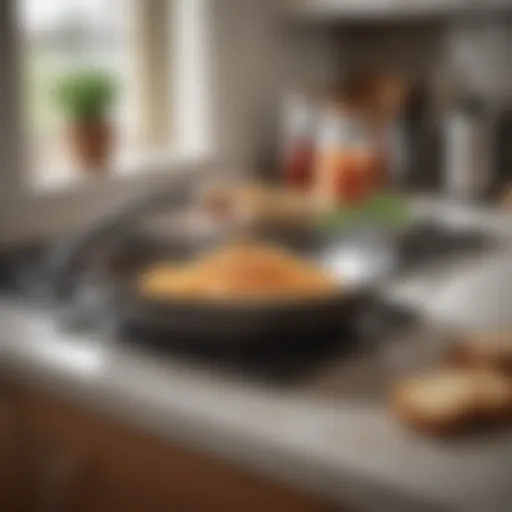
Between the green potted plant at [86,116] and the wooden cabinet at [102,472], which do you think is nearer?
the wooden cabinet at [102,472]

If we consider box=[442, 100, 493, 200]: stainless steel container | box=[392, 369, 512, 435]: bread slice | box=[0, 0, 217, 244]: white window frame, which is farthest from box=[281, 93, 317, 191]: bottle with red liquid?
box=[392, 369, 512, 435]: bread slice

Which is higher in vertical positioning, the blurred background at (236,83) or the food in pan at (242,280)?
the blurred background at (236,83)

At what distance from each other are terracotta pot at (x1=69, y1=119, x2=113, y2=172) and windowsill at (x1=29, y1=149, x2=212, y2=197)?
2 centimetres

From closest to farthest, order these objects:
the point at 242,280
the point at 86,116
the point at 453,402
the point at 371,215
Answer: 1. the point at 453,402
2. the point at 242,280
3. the point at 371,215
4. the point at 86,116

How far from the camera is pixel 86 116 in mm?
1753

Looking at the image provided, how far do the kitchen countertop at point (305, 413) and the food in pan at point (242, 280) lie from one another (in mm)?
81

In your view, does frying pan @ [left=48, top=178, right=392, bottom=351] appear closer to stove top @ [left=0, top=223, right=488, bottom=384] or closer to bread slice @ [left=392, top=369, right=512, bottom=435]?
stove top @ [left=0, top=223, right=488, bottom=384]

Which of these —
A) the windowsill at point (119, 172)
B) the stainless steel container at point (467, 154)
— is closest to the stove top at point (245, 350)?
the windowsill at point (119, 172)

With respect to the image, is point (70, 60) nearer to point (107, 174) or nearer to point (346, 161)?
point (107, 174)

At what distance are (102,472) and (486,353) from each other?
417 mm

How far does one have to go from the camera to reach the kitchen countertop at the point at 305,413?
0.78 m

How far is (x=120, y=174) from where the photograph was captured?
176 cm

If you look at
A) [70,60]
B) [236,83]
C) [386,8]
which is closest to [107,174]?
[70,60]

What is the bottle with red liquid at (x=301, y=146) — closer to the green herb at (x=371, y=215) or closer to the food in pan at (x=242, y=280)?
the green herb at (x=371, y=215)
